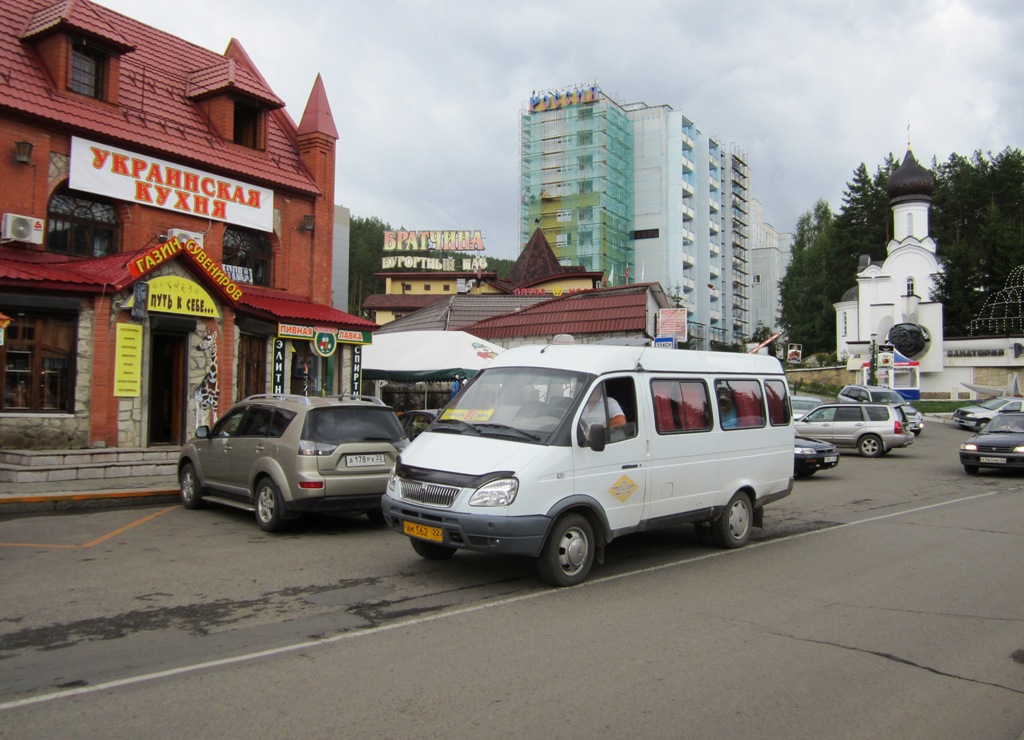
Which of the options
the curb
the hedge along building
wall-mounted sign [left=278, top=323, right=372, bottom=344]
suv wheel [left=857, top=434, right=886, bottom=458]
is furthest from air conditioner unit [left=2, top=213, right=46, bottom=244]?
suv wheel [left=857, top=434, right=886, bottom=458]

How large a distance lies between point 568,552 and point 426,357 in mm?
15113

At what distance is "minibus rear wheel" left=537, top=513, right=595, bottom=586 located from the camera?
7.28m

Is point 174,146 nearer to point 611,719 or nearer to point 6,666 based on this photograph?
point 6,666

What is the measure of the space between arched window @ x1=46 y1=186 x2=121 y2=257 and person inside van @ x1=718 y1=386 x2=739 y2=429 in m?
14.6

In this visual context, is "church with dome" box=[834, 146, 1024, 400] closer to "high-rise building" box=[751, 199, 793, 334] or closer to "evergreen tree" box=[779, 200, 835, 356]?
"evergreen tree" box=[779, 200, 835, 356]

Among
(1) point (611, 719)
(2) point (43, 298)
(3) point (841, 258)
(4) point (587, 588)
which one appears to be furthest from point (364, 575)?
(3) point (841, 258)

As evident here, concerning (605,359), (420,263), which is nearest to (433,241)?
(420,263)

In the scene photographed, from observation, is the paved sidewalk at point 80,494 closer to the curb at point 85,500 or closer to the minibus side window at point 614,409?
the curb at point 85,500

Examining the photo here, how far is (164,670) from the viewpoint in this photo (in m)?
5.07

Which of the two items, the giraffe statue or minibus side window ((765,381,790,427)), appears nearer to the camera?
minibus side window ((765,381,790,427))

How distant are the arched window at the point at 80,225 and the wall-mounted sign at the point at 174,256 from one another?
189 cm

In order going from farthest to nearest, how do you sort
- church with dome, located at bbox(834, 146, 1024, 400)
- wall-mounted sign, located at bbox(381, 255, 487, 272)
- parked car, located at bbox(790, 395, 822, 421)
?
wall-mounted sign, located at bbox(381, 255, 487, 272), church with dome, located at bbox(834, 146, 1024, 400), parked car, located at bbox(790, 395, 822, 421)

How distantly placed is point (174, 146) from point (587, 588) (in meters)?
16.1

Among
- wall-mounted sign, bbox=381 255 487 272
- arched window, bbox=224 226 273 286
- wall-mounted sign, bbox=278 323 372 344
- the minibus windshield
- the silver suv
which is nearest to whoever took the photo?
the minibus windshield
